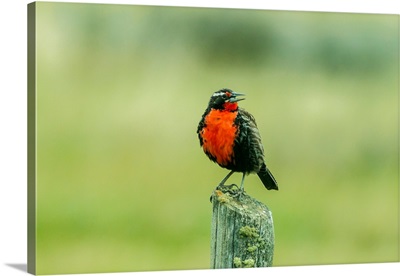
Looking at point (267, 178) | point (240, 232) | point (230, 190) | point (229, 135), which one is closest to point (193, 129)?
point (229, 135)

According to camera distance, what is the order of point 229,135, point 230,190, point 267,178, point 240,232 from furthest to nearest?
point 267,178
point 230,190
point 229,135
point 240,232

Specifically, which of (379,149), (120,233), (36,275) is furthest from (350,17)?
(36,275)

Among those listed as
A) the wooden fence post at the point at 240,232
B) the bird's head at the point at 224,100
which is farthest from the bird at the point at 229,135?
the wooden fence post at the point at 240,232

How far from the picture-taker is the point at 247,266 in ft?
28.1

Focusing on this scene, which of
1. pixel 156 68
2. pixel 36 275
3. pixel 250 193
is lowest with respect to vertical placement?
pixel 36 275

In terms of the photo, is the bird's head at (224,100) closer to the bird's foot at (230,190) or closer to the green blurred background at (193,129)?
the green blurred background at (193,129)

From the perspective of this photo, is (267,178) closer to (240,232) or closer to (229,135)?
(229,135)

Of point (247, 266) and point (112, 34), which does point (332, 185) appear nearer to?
point (247, 266)

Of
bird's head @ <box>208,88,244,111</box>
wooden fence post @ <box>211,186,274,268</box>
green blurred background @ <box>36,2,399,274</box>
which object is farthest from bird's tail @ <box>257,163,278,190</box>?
bird's head @ <box>208,88,244,111</box>

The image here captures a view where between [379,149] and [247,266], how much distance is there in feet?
4.93

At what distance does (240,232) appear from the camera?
8312 mm

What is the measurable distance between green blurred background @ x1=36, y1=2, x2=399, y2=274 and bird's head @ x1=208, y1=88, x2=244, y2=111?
0.05 m

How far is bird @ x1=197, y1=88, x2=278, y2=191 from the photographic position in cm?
865

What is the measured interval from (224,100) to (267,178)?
70cm
